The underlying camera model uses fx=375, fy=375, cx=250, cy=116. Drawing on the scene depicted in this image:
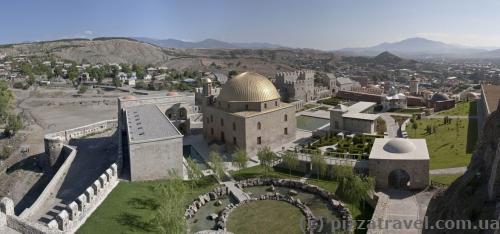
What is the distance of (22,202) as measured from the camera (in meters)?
28.3

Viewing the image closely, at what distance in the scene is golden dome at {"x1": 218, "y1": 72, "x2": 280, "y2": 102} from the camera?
3350 centimetres

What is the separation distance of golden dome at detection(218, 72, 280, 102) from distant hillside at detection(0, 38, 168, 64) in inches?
5338

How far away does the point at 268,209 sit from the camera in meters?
21.6

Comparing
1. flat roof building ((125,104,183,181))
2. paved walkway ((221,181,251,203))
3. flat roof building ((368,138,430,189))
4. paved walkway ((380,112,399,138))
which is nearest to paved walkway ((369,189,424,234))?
flat roof building ((368,138,430,189))

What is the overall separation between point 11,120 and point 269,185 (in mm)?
38996

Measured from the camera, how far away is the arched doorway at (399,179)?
23.6 m

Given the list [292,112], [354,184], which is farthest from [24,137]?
[354,184]

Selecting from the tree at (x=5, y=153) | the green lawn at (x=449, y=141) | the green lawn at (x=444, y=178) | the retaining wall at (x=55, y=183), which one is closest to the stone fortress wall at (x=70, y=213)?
the retaining wall at (x=55, y=183)

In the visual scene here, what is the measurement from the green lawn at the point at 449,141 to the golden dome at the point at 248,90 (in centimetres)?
1378

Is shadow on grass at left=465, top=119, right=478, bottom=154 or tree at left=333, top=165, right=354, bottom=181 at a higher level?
shadow on grass at left=465, top=119, right=478, bottom=154

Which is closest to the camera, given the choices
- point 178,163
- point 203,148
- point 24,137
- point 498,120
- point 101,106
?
point 498,120

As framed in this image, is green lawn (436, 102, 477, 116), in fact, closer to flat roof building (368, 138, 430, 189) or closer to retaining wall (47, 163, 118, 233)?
flat roof building (368, 138, 430, 189)

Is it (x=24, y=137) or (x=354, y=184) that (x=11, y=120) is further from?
(x=354, y=184)

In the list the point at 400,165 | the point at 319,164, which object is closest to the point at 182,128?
the point at 319,164
